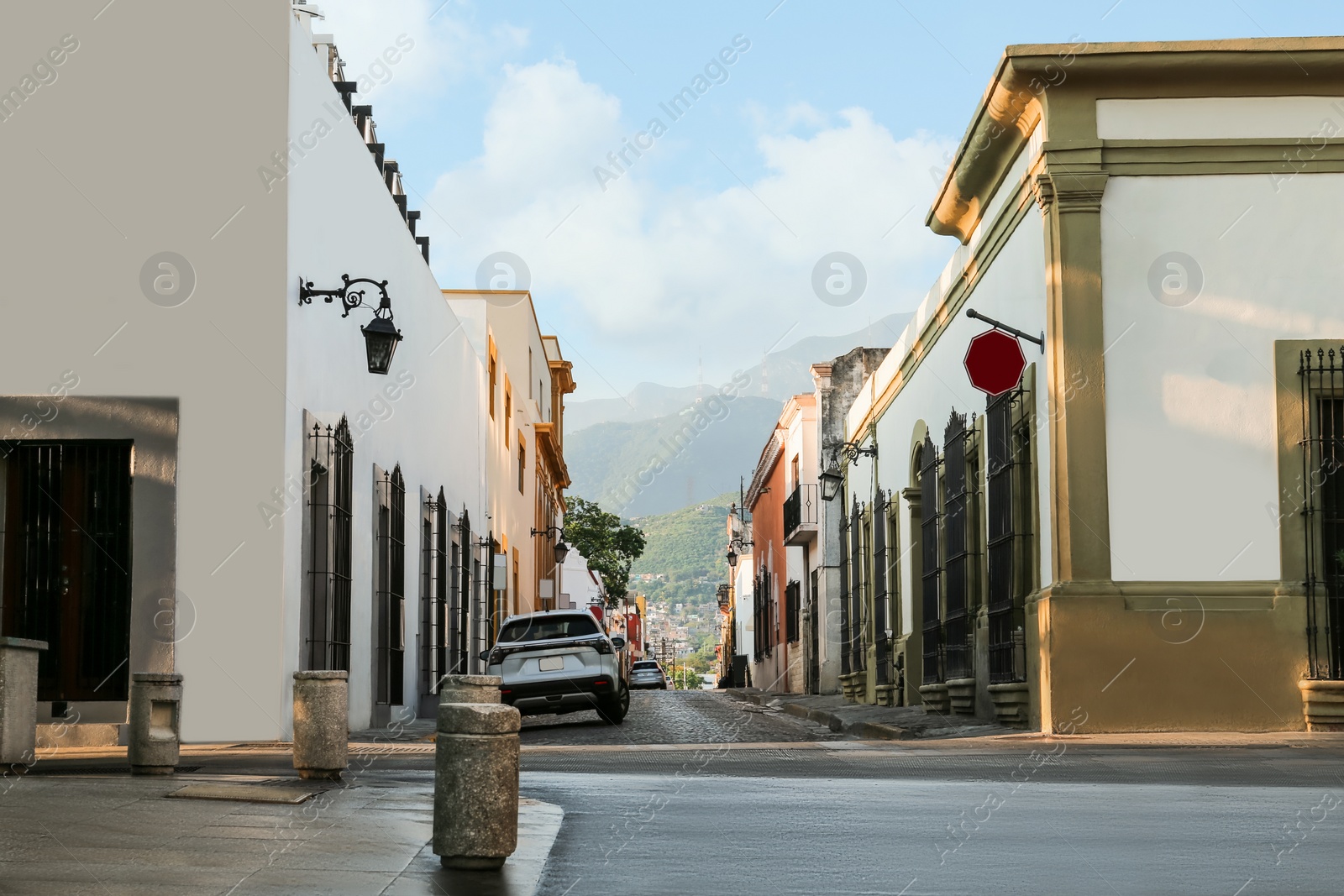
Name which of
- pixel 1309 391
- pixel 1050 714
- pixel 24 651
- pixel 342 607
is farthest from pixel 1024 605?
pixel 24 651

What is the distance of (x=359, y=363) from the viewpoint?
61.5 ft

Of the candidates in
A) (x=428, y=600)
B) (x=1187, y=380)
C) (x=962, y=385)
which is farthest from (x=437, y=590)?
(x=1187, y=380)

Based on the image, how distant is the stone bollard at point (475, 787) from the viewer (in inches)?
241

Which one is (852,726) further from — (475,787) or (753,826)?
(475,787)

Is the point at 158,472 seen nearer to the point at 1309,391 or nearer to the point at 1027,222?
the point at 1027,222

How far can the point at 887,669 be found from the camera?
90.7ft

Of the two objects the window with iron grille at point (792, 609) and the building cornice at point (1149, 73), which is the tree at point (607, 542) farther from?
the building cornice at point (1149, 73)

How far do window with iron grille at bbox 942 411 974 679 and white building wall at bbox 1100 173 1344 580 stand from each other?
4388mm

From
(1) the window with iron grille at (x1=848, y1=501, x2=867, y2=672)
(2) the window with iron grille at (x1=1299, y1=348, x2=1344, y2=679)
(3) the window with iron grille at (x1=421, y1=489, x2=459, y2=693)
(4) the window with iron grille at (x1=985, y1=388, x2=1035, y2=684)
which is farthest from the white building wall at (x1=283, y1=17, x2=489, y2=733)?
(2) the window with iron grille at (x1=1299, y1=348, x2=1344, y2=679)

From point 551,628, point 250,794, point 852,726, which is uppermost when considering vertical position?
point 551,628

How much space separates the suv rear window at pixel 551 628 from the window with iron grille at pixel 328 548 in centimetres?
262

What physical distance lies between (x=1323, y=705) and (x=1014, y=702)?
3.04 metres

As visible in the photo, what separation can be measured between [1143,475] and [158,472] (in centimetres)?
905

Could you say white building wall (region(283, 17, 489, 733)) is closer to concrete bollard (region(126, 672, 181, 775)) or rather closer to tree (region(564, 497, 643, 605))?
concrete bollard (region(126, 672, 181, 775))
